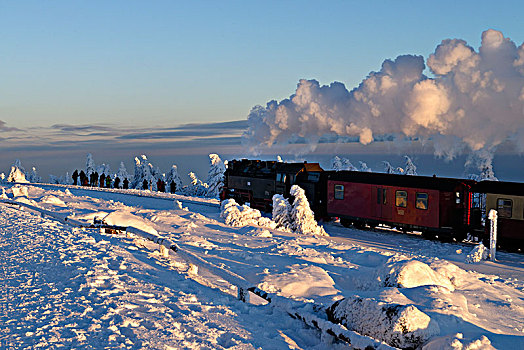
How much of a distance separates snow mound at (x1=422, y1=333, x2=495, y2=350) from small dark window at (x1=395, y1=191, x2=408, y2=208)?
1808 cm

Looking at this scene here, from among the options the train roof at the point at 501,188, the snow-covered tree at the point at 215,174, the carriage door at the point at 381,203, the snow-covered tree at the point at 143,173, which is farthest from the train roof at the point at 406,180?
the snow-covered tree at the point at 143,173

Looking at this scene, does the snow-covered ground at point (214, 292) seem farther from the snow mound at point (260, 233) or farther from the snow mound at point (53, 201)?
the snow mound at point (53, 201)

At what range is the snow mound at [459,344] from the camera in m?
6.27

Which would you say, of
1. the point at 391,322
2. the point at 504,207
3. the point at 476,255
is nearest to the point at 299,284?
the point at 391,322

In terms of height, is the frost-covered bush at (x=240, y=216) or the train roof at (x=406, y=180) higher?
the train roof at (x=406, y=180)

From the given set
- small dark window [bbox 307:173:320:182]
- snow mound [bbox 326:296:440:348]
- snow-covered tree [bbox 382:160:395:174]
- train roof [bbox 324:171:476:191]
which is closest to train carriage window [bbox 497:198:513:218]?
train roof [bbox 324:171:476:191]

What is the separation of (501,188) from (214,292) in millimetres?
16377

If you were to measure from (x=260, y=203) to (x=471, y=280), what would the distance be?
1971 cm

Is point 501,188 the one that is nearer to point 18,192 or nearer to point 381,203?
point 381,203

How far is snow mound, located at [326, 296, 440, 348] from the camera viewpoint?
7059 millimetres

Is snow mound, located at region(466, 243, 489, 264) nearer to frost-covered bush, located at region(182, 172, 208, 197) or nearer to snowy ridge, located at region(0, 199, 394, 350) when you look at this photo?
snowy ridge, located at region(0, 199, 394, 350)

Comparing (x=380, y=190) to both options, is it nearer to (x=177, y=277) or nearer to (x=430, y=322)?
(x=177, y=277)

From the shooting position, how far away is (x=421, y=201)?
23.5 m

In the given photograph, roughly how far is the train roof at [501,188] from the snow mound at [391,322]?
15654 millimetres
